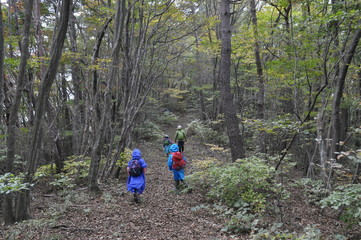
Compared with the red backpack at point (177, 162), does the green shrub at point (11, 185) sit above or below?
above

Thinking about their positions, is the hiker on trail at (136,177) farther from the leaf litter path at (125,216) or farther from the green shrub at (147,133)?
the green shrub at (147,133)

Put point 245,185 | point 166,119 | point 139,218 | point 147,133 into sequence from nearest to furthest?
point 139,218, point 245,185, point 147,133, point 166,119

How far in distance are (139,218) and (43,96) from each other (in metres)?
3.51

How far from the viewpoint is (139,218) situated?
19.4 ft

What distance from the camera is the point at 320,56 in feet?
27.2

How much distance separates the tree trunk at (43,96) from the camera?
4410 mm

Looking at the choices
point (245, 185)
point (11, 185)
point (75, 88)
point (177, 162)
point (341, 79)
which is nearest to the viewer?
point (11, 185)

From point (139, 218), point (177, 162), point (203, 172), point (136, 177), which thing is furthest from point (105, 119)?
point (203, 172)

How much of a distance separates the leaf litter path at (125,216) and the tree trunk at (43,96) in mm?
590

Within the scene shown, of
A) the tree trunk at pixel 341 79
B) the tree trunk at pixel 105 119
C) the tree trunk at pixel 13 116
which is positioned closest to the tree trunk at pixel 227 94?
the tree trunk at pixel 341 79

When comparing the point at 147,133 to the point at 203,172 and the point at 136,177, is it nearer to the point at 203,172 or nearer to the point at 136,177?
the point at 203,172

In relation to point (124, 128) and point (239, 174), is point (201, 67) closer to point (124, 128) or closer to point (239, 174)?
point (124, 128)

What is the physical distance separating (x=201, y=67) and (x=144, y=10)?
1490 cm

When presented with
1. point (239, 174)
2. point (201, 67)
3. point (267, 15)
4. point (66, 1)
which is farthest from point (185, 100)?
point (66, 1)
